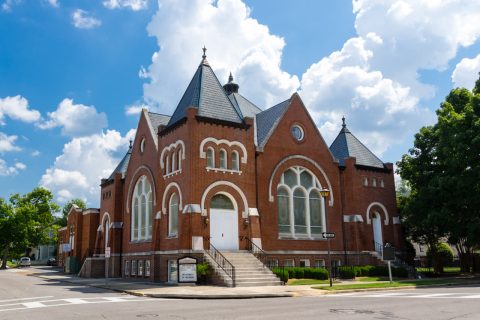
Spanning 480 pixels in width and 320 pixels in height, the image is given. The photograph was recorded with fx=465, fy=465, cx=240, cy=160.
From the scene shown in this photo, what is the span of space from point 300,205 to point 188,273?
427 inches

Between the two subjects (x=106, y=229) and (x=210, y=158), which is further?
(x=106, y=229)

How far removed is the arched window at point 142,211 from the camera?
3419 cm

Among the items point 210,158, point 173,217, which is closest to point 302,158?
point 210,158

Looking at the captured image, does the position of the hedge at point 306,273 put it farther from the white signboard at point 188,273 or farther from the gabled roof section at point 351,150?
the gabled roof section at point 351,150

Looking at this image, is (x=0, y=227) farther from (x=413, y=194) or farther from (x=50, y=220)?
(x=413, y=194)

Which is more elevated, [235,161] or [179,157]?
[179,157]

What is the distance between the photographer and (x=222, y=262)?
25.8 m


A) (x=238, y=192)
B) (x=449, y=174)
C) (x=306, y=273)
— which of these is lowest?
(x=306, y=273)

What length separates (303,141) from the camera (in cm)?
3369

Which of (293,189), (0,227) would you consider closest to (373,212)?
(293,189)

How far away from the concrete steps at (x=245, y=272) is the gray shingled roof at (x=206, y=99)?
29.0ft

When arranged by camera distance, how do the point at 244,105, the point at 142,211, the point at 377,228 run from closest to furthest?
the point at 142,211 → the point at 377,228 → the point at 244,105

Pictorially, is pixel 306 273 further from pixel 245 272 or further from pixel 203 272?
pixel 203 272

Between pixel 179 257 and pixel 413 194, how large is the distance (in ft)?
64.6
